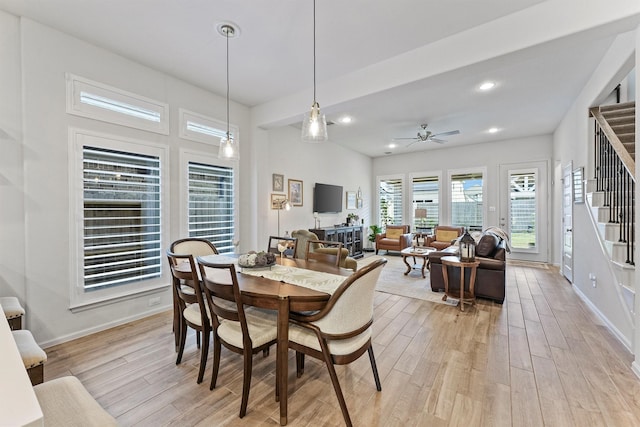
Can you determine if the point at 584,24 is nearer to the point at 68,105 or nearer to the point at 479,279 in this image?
the point at 479,279

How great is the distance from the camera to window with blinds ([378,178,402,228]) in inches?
330

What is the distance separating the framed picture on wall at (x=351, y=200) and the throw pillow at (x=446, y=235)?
233cm

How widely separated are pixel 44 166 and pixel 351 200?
621 centimetres

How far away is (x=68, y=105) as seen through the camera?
2.69 meters

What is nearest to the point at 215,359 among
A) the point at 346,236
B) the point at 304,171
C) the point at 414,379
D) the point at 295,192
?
the point at 414,379

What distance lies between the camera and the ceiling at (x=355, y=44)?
90.5 inches

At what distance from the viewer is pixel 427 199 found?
310 inches

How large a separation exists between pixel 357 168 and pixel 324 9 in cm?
578

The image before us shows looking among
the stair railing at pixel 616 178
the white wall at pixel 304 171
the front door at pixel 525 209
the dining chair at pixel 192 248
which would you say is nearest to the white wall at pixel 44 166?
the dining chair at pixel 192 248

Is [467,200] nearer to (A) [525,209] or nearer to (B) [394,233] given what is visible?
(A) [525,209]

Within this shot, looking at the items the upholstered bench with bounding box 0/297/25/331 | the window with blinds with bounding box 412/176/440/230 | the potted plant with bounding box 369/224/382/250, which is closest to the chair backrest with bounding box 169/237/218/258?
the upholstered bench with bounding box 0/297/25/331

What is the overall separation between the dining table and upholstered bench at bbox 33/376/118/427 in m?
0.81

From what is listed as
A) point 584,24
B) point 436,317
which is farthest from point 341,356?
point 584,24

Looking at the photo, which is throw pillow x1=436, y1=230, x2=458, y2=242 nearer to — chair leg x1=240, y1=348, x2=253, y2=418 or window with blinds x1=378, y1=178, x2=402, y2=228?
window with blinds x1=378, y1=178, x2=402, y2=228
